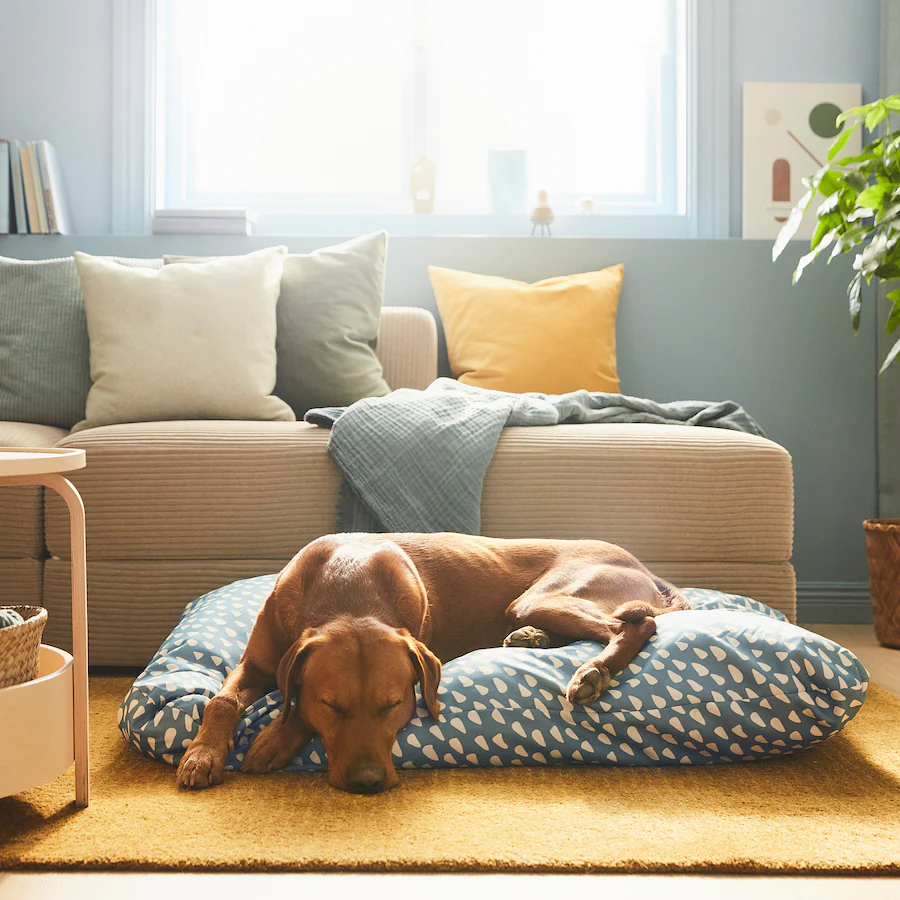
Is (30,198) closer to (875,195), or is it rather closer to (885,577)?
(875,195)

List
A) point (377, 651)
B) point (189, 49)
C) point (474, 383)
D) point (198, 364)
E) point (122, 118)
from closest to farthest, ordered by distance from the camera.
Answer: point (377, 651)
point (198, 364)
point (474, 383)
point (122, 118)
point (189, 49)

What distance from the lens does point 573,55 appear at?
345cm

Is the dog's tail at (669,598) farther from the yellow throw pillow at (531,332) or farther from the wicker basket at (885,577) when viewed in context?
the yellow throw pillow at (531,332)

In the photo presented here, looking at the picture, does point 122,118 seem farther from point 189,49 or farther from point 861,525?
point 861,525

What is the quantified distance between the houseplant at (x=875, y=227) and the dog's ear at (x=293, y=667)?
61.0 inches

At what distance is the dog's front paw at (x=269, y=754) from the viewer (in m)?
1.34

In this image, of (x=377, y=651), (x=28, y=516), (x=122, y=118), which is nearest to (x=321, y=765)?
(x=377, y=651)

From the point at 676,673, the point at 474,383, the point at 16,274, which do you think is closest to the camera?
the point at 676,673

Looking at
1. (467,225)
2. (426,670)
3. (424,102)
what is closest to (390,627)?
(426,670)

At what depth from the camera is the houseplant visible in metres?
2.22

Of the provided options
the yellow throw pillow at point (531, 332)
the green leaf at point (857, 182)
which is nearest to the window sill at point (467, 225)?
the yellow throw pillow at point (531, 332)

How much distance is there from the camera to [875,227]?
7.32 feet

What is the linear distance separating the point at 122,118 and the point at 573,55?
1.62 meters

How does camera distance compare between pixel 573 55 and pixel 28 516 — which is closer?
pixel 28 516
